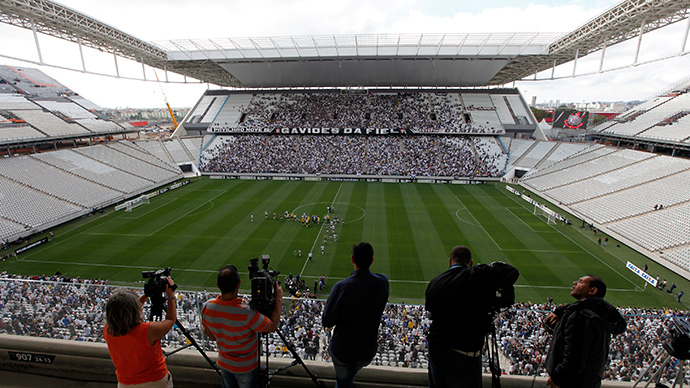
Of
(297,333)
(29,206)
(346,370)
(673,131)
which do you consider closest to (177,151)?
(29,206)

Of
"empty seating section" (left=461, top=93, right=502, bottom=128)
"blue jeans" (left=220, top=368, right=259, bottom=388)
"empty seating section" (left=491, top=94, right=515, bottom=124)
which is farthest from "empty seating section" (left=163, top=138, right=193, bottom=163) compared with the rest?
"empty seating section" (left=491, top=94, right=515, bottom=124)

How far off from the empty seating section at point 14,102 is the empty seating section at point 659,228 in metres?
67.5

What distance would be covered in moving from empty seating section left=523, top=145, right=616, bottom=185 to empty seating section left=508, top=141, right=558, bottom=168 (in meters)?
2.85

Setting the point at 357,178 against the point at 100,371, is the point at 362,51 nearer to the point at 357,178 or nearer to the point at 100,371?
the point at 357,178

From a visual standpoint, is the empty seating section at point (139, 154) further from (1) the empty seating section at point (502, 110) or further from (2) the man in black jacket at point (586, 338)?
(1) the empty seating section at point (502, 110)

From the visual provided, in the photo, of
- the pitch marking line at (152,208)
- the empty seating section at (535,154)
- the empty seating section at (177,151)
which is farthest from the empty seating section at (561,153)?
the empty seating section at (177,151)

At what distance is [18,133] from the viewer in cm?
3647

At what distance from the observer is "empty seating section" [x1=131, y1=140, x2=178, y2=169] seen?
161 feet

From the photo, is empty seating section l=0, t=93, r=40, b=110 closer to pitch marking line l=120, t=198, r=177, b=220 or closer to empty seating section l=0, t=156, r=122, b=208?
empty seating section l=0, t=156, r=122, b=208

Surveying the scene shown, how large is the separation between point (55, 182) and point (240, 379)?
138 feet

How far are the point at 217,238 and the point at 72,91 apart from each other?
52855 millimetres

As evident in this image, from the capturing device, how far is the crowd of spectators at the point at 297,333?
5.92m

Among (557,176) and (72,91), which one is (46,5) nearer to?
(72,91)

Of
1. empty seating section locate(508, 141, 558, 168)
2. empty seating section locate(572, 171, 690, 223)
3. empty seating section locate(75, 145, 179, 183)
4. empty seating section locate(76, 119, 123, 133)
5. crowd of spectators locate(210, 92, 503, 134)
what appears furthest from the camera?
crowd of spectators locate(210, 92, 503, 134)
